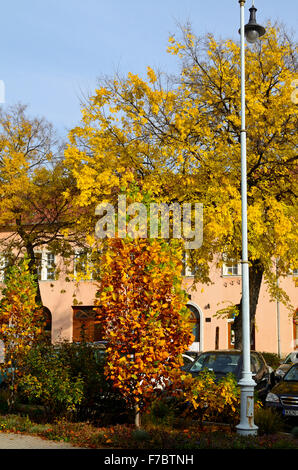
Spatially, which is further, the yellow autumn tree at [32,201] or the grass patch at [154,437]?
the yellow autumn tree at [32,201]

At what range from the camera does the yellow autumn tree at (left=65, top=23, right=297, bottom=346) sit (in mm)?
16625

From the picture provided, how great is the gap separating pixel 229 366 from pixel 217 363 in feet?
1.22

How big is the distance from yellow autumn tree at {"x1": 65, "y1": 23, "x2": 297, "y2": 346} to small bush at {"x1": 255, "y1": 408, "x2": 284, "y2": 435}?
5.76 metres

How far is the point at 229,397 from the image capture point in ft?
35.4

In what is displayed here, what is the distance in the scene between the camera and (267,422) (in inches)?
416

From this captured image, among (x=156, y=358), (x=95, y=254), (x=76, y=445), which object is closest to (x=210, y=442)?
(x=156, y=358)

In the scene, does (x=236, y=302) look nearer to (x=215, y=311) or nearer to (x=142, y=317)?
(x=215, y=311)

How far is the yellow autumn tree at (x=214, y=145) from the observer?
54.5ft

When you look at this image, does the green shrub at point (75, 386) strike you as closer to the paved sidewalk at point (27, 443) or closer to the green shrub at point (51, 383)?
the green shrub at point (51, 383)

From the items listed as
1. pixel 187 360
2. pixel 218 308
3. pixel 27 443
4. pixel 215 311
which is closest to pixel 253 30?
pixel 27 443

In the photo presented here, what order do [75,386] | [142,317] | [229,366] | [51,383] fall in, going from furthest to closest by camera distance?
[229,366]
[51,383]
[75,386]
[142,317]

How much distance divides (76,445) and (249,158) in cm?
1019

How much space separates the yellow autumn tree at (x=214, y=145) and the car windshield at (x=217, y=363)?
3.13 meters

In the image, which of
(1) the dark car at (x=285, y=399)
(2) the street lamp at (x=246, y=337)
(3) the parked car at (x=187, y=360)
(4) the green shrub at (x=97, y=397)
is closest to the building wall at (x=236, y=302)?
(3) the parked car at (x=187, y=360)
